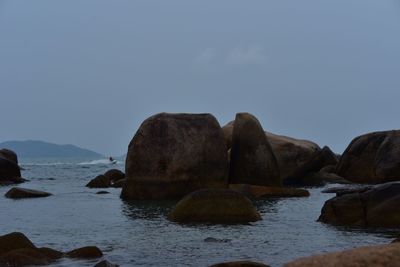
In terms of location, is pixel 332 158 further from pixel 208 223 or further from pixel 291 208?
pixel 208 223

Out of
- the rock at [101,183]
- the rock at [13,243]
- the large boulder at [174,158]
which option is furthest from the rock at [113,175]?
the rock at [13,243]

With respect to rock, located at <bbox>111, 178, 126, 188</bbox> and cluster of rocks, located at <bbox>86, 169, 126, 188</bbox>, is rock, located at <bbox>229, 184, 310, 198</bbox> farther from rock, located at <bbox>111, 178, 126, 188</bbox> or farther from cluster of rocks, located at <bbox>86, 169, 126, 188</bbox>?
cluster of rocks, located at <bbox>86, 169, 126, 188</bbox>

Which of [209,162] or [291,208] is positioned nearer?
[291,208]

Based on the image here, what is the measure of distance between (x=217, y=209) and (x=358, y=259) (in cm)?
1112

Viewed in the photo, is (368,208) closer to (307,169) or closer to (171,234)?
(171,234)

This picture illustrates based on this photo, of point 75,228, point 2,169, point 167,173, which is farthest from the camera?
point 2,169

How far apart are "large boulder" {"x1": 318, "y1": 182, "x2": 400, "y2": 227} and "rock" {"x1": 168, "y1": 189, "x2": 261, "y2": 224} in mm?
2261

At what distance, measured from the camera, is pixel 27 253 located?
11.0 m

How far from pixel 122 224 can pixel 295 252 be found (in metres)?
6.38

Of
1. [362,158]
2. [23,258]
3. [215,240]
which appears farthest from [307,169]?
[23,258]

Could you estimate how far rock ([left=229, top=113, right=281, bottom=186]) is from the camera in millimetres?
28484

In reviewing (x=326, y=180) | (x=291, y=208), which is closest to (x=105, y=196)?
(x=291, y=208)

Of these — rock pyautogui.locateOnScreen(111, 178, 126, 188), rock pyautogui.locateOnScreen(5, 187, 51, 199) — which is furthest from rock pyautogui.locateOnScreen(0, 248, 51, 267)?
rock pyautogui.locateOnScreen(111, 178, 126, 188)

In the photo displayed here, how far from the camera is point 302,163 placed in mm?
36844
